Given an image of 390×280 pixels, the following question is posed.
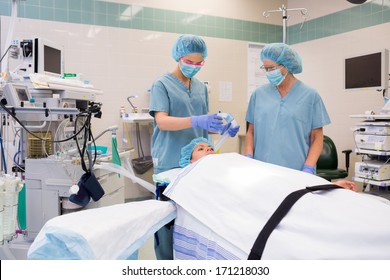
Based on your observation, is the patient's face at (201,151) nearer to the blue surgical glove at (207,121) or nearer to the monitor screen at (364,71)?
the blue surgical glove at (207,121)

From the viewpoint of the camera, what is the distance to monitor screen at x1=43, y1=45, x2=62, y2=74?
2.30 m

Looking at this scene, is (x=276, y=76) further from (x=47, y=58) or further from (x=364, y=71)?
(x=364, y=71)

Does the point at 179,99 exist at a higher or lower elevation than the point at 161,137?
higher

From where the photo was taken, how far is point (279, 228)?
33.9 inches

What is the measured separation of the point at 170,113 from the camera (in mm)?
1868

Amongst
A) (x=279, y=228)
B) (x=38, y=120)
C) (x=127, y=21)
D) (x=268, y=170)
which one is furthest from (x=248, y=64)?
(x=279, y=228)

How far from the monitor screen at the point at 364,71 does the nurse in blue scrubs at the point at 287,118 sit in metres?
1.50

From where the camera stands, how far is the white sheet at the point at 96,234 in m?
0.85

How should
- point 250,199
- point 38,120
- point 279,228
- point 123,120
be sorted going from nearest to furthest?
point 279,228 < point 250,199 < point 38,120 < point 123,120

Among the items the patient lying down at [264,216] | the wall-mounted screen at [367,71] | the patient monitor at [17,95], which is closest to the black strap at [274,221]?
the patient lying down at [264,216]

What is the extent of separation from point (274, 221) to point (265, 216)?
5 centimetres

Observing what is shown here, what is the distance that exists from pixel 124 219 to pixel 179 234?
259mm

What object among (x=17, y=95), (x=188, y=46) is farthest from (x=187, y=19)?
(x=17, y=95)

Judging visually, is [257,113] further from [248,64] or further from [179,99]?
[248,64]
